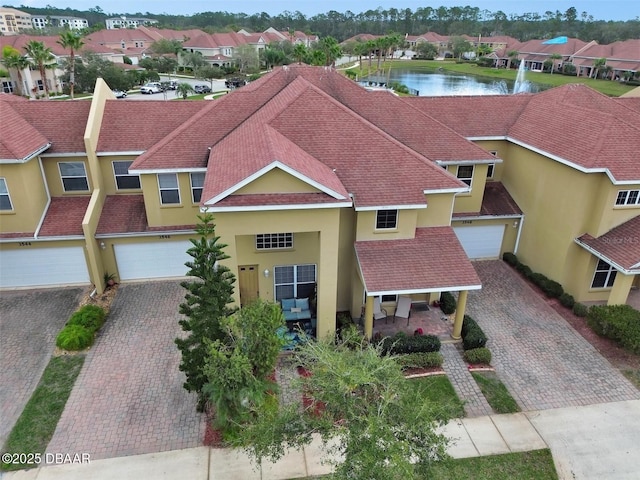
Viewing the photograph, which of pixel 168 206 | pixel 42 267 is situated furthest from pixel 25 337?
pixel 168 206

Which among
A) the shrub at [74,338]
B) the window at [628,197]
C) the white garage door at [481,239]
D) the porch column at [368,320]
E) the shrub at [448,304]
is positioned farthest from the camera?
the white garage door at [481,239]

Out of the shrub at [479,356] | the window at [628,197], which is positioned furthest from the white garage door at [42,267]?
the window at [628,197]

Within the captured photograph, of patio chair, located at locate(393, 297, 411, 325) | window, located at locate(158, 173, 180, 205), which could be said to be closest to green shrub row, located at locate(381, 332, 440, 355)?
patio chair, located at locate(393, 297, 411, 325)

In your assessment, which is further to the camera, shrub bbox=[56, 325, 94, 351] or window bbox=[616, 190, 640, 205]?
window bbox=[616, 190, 640, 205]

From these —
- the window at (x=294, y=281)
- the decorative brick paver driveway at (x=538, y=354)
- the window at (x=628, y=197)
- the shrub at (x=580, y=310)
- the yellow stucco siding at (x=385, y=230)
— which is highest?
the window at (x=628, y=197)

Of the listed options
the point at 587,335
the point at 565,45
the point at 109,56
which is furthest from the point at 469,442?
the point at 565,45

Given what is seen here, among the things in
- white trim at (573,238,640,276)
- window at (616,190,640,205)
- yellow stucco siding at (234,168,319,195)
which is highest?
yellow stucco siding at (234,168,319,195)

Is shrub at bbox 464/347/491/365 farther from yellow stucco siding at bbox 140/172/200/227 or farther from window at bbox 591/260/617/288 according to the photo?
yellow stucco siding at bbox 140/172/200/227

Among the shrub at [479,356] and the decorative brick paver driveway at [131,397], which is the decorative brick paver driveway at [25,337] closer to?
the decorative brick paver driveway at [131,397]
